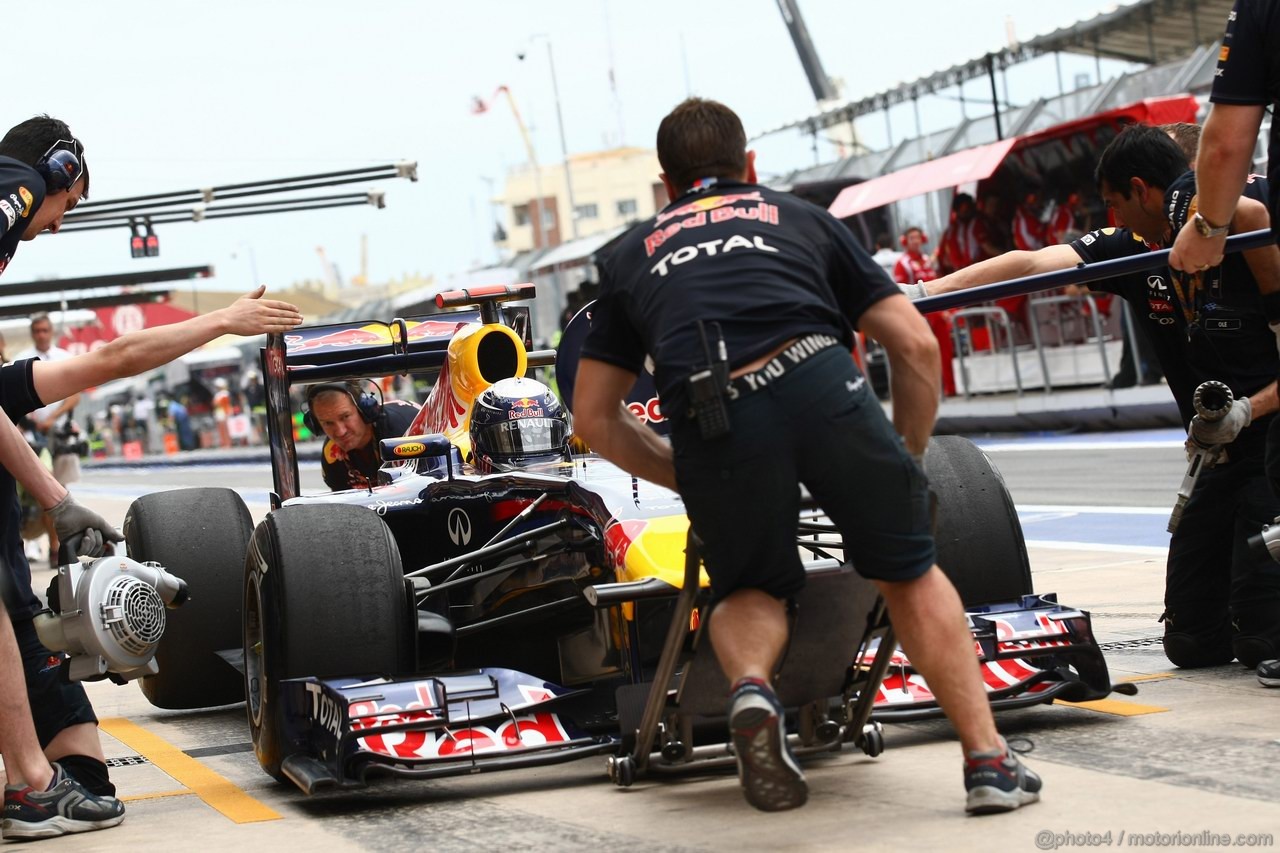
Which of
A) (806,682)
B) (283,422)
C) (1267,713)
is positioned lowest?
(1267,713)

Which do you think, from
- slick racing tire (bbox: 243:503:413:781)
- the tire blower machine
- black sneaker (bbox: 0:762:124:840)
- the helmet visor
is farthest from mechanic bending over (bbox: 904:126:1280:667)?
black sneaker (bbox: 0:762:124:840)

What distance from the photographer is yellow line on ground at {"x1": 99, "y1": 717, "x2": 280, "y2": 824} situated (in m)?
5.30

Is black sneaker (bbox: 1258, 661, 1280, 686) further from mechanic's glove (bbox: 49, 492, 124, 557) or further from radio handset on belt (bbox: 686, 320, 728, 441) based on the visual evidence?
mechanic's glove (bbox: 49, 492, 124, 557)

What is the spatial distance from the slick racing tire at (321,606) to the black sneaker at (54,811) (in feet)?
2.08

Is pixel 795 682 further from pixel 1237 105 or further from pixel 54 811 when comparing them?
pixel 54 811

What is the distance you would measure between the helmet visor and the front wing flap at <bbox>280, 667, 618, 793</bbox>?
1.62 meters

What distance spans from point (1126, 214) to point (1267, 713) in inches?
67.8

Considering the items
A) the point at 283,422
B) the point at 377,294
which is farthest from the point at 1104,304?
the point at 377,294

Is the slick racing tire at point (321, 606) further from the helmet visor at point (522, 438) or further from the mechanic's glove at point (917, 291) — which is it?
the mechanic's glove at point (917, 291)

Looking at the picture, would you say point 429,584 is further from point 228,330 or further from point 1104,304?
point 1104,304

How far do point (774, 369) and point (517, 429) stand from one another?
2859 mm

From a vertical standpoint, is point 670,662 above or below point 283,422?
below

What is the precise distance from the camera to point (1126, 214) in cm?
593

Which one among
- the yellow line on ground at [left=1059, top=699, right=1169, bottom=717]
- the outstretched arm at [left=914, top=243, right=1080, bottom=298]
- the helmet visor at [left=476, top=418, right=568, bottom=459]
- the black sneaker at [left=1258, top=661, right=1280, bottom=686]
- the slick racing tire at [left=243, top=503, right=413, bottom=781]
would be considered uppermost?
the outstretched arm at [left=914, top=243, right=1080, bottom=298]
